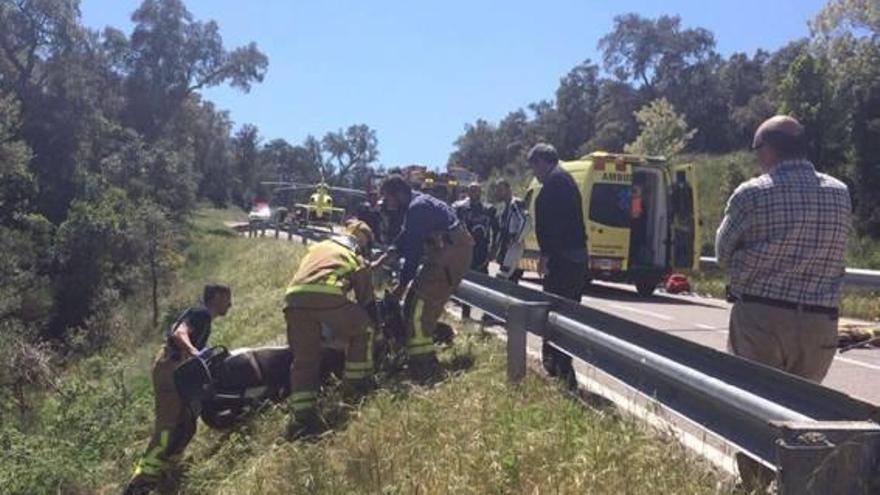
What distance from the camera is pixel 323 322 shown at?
699 cm

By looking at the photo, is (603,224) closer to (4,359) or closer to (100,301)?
(4,359)

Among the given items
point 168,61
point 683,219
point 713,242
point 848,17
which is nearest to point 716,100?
point 848,17

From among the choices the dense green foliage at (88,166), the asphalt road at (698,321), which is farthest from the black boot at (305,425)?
the dense green foliage at (88,166)

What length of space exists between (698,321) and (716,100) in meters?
63.3

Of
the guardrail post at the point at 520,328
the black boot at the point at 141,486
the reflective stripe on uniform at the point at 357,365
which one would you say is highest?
the guardrail post at the point at 520,328

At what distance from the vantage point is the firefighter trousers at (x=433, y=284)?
7.49 metres

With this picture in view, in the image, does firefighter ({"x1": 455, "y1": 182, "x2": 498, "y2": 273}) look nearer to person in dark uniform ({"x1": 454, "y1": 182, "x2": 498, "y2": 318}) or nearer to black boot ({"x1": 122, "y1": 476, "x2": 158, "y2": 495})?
person in dark uniform ({"x1": 454, "y1": 182, "x2": 498, "y2": 318})

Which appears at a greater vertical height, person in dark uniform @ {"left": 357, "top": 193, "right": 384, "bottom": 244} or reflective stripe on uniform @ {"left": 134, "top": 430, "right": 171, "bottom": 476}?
person in dark uniform @ {"left": 357, "top": 193, "right": 384, "bottom": 244}

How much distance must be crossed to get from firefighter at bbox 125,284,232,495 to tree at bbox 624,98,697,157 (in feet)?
132

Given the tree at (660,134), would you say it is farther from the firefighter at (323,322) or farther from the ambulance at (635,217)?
the firefighter at (323,322)

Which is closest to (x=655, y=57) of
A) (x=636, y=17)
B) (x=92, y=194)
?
(x=636, y=17)

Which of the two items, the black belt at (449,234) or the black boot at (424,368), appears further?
the black belt at (449,234)

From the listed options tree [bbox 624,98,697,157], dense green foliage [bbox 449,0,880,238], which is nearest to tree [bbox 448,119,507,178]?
dense green foliage [bbox 449,0,880,238]

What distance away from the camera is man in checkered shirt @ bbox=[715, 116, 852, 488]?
14.3 feet
